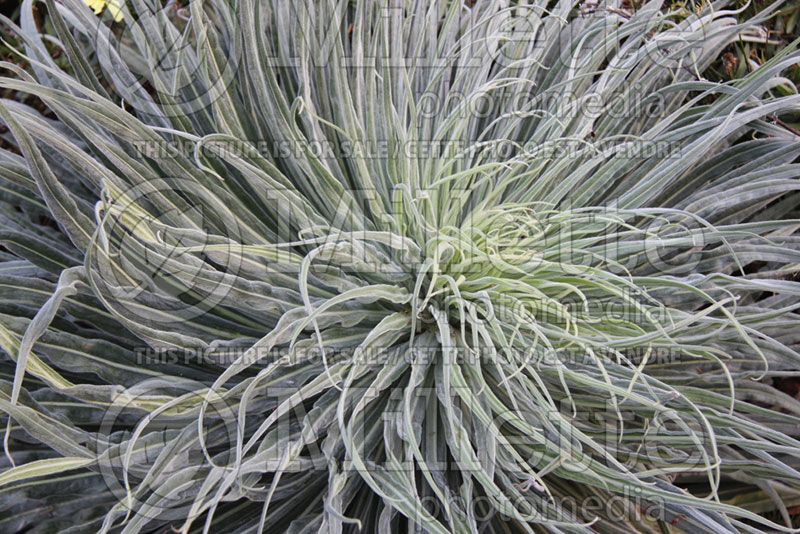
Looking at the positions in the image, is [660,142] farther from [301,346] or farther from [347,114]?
[301,346]

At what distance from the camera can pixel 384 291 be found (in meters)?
0.68

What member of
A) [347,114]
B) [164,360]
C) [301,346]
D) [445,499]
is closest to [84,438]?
[164,360]

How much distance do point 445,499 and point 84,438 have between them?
36 centimetres

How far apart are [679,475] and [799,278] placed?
0.37 metres

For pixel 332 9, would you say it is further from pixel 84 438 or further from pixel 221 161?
pixel 84 438

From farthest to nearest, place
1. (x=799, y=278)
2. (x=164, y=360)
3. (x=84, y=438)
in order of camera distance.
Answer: (x=799, y=278) < (x=164, y=360) < (x=84, y=438)

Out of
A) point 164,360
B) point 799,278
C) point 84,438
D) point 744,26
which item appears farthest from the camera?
point 799,278

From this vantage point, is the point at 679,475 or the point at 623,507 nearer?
the point at 623,507

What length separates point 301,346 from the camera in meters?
0.65

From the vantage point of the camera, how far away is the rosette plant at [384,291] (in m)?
0.62

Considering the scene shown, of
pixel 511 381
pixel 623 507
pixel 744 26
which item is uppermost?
pixel 744 26

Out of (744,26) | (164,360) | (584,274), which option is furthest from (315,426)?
(744,26)

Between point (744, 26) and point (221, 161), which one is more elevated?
point (744, 26)

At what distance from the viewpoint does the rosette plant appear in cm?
62
